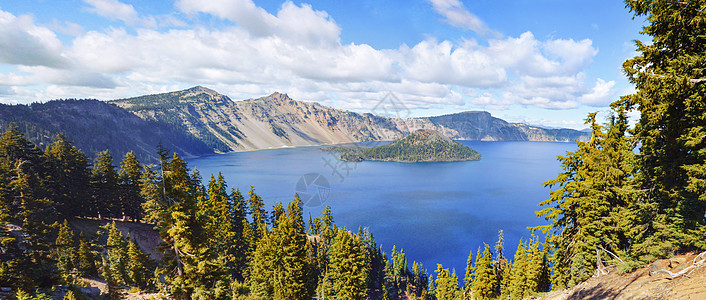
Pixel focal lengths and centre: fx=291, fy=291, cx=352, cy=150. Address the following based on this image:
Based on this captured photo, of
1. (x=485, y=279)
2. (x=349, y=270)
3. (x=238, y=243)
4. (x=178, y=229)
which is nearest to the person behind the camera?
(x=178, y=229)

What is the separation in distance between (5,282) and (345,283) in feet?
96.7

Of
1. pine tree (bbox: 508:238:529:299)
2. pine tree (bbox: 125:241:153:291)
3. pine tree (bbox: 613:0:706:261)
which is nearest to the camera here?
pine tree (bbox: 613:0:706:261)

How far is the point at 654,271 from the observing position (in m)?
13.4

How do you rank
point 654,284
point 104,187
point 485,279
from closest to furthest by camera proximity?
point 654,284, point 485,279, point 104,187

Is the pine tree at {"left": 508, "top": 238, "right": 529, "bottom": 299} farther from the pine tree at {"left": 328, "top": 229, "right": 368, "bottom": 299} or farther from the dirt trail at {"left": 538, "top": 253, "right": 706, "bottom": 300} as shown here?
the dirt trail at {"left": 538, "top": 253, "right": 706, "bottom": 300}

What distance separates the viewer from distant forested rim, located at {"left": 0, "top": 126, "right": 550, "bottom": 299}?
16.7m

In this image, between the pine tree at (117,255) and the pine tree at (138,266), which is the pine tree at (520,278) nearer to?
the pine tree at (138,266)

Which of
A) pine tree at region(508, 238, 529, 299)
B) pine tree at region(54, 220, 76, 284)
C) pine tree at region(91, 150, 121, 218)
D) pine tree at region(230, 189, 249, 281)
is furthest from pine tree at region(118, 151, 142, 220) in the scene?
pine tree at region(508, 238, 529, 299)

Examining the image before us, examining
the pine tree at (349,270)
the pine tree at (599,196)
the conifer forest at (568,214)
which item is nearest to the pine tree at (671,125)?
the conifer forest at (568,214)

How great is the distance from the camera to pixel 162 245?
16547mm

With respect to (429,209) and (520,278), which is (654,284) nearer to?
(520,278)

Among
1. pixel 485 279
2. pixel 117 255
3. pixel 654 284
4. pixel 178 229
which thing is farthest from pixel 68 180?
pixel 654 284

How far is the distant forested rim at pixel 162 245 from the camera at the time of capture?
1666 cm

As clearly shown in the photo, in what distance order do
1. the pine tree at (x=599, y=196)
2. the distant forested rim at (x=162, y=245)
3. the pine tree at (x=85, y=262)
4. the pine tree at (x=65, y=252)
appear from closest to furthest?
1. the distant forested rim at (x=162, y=245)
2. the pine tree at (x=599, y=196)
3. the pine tree at (x=65, y=252)
4. the pine tree at (x=85, y=262)
